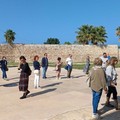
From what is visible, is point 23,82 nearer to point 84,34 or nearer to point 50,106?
point 50,106

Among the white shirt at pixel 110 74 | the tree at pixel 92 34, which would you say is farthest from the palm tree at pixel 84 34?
the white shirt at pixel 110 74

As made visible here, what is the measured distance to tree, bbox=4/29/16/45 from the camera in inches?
1866

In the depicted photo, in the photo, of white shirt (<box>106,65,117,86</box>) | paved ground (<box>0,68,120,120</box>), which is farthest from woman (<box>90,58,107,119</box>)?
white shirt (<box>106,65,117,86</box>)

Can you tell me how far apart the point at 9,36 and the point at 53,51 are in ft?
25.7

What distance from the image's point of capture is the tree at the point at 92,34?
55.1 meters

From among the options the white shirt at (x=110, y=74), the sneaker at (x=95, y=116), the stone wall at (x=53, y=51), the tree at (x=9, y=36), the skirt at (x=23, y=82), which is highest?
the tree at (x=9, y=36)

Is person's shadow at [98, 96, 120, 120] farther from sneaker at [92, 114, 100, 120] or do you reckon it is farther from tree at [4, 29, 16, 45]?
tree at [4, 29, 16, 45]

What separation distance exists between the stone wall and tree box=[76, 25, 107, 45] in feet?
7.69

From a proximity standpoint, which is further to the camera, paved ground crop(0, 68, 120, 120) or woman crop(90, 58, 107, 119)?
paved ground crop(0, 68, 120, 120)

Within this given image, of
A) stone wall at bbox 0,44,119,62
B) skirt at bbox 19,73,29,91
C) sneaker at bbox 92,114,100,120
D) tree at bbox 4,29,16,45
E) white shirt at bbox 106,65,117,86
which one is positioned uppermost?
tree at bbox 4,29,16,45

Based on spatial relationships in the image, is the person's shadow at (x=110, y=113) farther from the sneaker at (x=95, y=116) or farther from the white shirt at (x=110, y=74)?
the white shirt at (x=110, y=74)

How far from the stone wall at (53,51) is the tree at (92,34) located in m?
2.34

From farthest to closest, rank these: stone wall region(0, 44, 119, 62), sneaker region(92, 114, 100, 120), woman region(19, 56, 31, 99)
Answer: stone wall region(0, 44, 119, 62), woman region(19, 56, 31, 99), sneaker region(92, 114, 100, 120)

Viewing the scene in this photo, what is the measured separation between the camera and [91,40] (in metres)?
55.8
